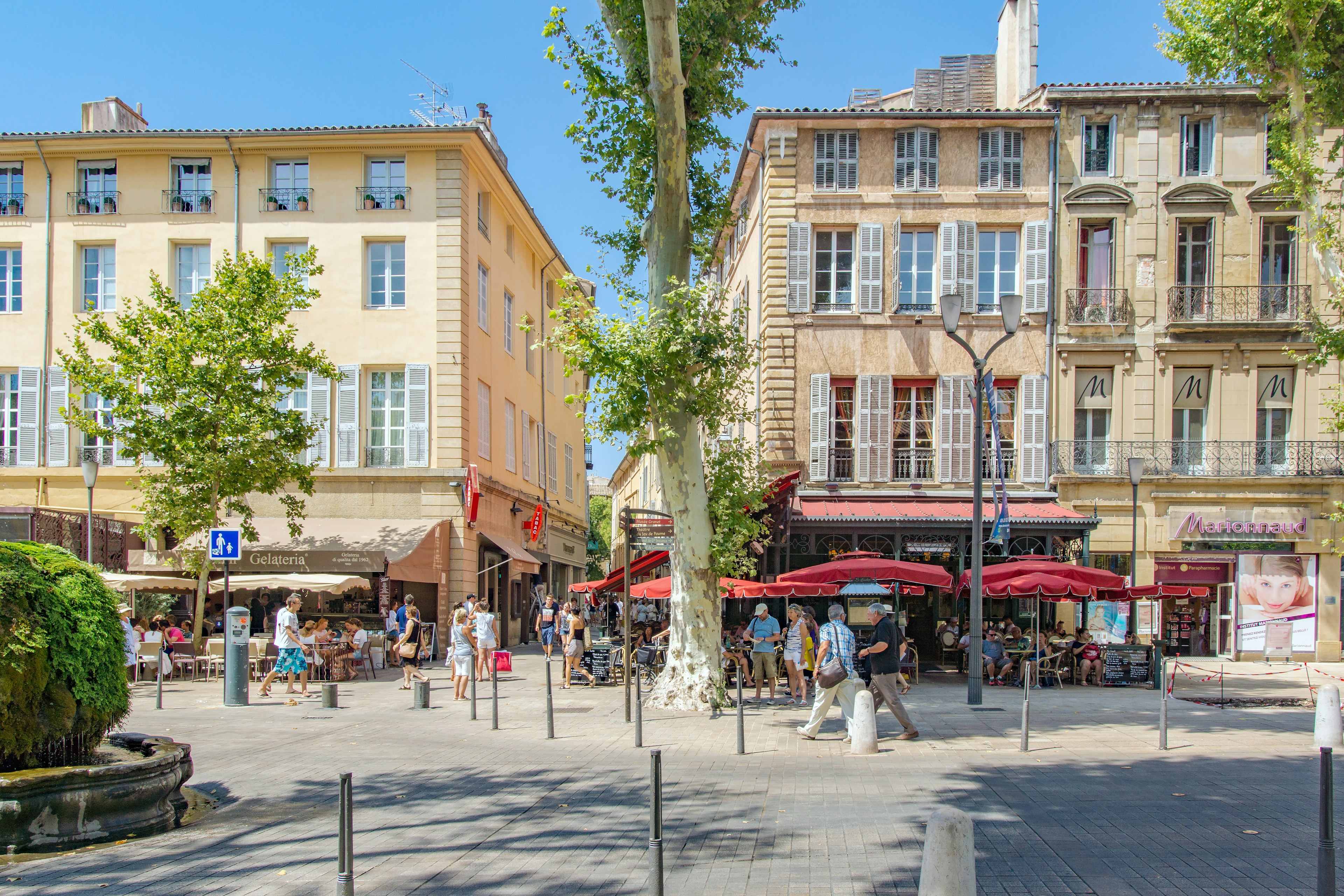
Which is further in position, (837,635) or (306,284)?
(306,284)

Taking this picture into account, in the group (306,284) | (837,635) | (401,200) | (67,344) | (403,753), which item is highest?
(401,200)

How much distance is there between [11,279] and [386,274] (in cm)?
967

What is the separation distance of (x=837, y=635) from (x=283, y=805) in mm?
5855

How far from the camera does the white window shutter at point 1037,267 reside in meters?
25.0

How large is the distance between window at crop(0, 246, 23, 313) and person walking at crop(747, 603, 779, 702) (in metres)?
21.7

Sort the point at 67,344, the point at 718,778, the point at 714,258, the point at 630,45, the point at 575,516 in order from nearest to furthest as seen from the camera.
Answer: the point at 718,778 < the point at 630,45 < the point at 714,258 < the point at 67,344 < the point at 575,516

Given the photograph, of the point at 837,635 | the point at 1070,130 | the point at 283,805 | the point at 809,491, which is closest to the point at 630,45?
the point at 837,635

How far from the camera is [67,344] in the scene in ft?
86.6

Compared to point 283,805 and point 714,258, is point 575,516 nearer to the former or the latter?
point 714,258

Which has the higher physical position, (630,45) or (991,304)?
(630,45)

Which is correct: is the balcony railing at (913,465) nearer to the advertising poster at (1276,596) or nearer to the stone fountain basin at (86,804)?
the advertising poster at (1276,596)

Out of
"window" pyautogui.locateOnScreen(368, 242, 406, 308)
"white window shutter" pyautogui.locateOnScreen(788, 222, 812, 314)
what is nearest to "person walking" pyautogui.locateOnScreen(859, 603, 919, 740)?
"white window shutter" pyautogui.locateOnScreen(788, 222, 812, 314)

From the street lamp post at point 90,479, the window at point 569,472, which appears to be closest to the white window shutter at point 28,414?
the street lamp post at point 90,479

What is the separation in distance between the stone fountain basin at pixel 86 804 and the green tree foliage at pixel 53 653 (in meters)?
0.28
